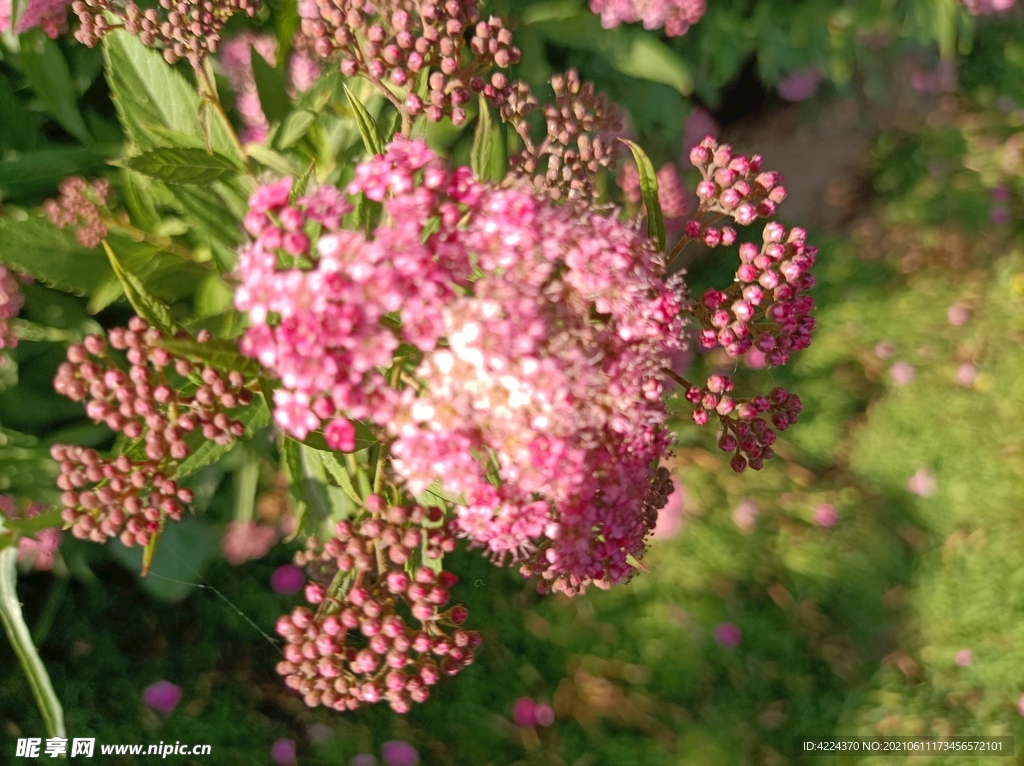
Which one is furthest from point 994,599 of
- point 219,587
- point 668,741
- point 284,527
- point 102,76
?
point 102,76

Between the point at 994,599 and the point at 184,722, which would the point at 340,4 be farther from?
the point at 994,599

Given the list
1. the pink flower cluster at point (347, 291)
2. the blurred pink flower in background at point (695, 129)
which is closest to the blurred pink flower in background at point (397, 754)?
the pink flower cluster at point (347, 291)

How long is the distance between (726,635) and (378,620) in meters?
1.92

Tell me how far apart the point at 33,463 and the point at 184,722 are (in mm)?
1017

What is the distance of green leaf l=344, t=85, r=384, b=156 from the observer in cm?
89

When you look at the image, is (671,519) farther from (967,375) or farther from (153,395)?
(153,395)

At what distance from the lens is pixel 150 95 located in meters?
1.16

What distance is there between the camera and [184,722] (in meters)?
2.00

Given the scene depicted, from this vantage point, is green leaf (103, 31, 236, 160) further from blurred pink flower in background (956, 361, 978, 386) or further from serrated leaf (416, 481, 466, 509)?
blurred pink flower in background (956, 361, 978, 386)

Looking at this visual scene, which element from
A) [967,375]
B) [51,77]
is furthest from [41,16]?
[967,375]

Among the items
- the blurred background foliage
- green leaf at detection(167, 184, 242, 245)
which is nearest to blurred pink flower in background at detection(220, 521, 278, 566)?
the blurred background foliage

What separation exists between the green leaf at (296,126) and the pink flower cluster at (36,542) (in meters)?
0.84

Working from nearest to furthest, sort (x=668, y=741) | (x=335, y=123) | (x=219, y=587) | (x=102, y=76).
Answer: (x=335, y=123) < (x=102, y=76) < (x=219, y=587) < (x=668, y=741)

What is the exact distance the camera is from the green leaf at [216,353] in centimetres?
73
